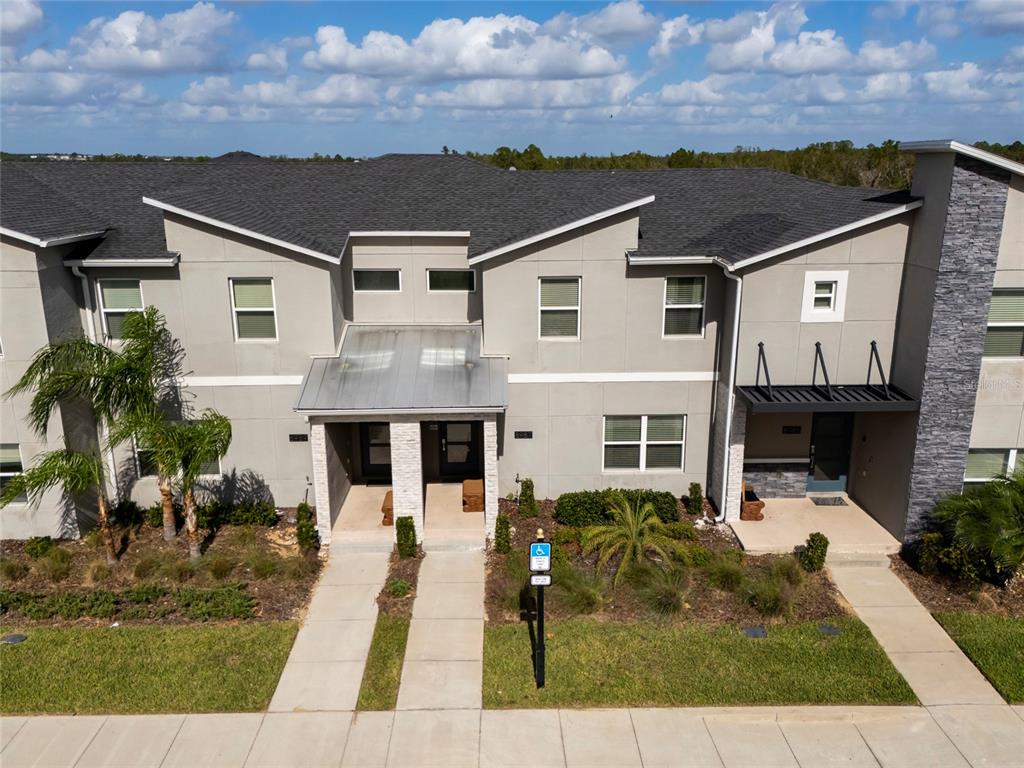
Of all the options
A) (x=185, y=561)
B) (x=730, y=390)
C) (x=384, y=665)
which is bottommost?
(x=384, y=665)

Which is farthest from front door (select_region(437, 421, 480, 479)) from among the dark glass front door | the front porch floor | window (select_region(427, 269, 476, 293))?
the front porch floor

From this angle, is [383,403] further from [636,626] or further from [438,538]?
[636,626]

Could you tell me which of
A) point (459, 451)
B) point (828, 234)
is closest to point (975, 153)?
point (828, 234)

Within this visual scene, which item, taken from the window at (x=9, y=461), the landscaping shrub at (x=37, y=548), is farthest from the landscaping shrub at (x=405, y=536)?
the window at (x=9, y=461)

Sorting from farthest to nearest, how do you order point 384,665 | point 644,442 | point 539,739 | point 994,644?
1. point 644,442
2. point 994,644
3. point 384,665
4. point 539,739

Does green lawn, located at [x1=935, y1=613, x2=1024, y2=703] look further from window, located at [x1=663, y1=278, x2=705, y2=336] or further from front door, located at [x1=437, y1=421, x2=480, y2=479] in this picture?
front door, located at [x1=437, y1=421, x2=480, y2=479]

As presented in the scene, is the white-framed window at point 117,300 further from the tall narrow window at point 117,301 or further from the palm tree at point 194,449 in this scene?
the palm tree at point 194,449

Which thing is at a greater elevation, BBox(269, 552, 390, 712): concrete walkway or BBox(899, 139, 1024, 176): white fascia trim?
BBox(899, 139, 1024, 176): white fascia trim

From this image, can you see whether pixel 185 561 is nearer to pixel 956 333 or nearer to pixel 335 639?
pixel 335 639
